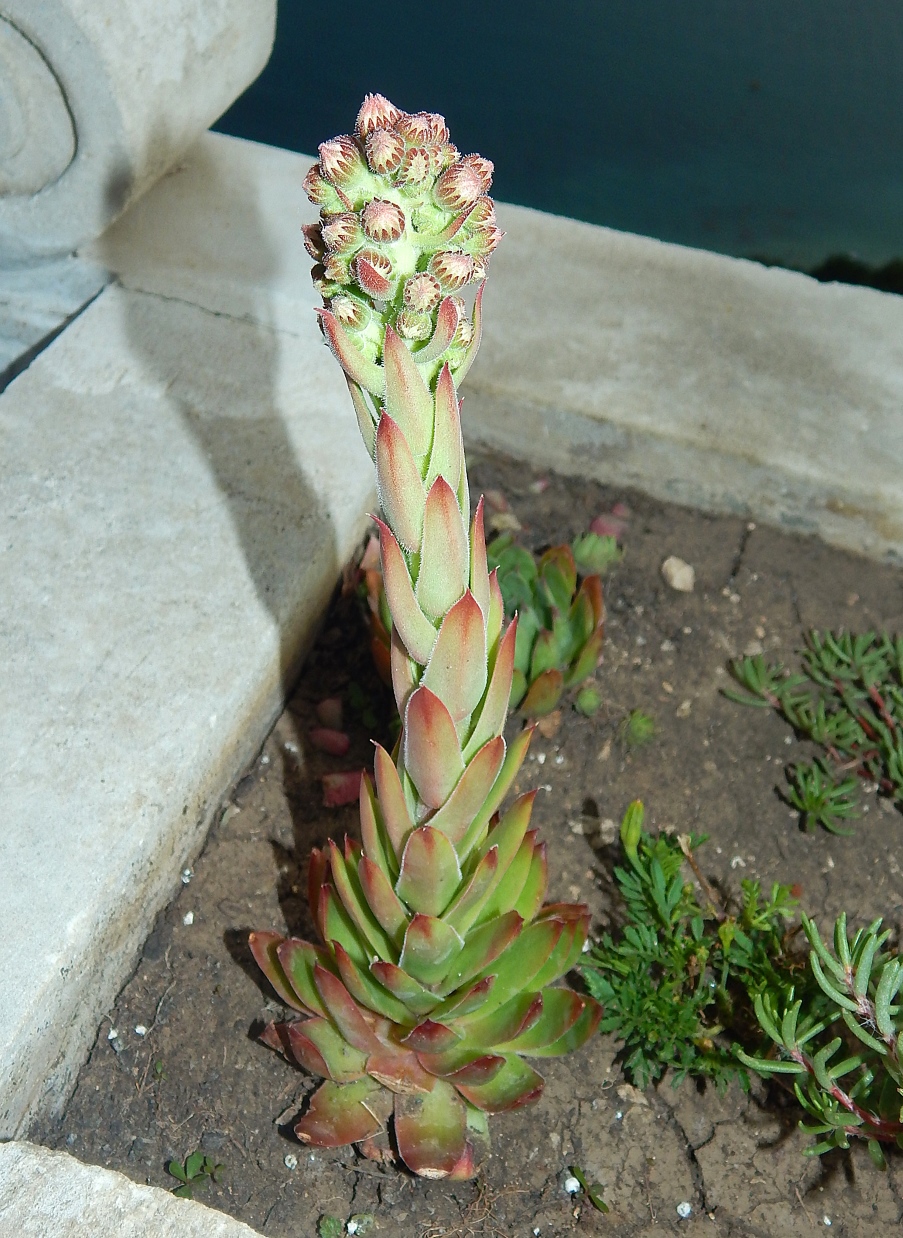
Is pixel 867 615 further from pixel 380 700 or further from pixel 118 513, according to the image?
pixel 118 513

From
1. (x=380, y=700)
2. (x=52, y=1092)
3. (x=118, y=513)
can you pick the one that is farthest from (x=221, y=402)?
(x=52, y=1092)

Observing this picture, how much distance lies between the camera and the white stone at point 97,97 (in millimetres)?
2885

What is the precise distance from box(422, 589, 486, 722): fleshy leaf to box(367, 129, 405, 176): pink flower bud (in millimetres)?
469

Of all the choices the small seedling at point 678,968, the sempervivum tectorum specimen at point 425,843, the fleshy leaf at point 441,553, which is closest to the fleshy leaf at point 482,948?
the sempervivum tectorum specimen at point 425,843

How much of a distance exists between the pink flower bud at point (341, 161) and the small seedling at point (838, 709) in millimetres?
1679

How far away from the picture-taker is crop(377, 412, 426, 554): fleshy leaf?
1.22 metres

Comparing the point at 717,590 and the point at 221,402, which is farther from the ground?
the point at 221,402

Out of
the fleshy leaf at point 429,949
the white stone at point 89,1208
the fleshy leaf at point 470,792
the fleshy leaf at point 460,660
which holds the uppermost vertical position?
the fleshy leaf at point 460,660

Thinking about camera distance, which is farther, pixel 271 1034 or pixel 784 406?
pixel 784 406

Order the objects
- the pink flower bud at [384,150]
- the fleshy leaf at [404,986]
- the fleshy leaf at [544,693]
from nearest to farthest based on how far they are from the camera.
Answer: the pink flower bud at [384,150]
the fleshy leaf at [404,986]
the fleshy leaf at [544,693]

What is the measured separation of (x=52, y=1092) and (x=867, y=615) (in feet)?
6.84

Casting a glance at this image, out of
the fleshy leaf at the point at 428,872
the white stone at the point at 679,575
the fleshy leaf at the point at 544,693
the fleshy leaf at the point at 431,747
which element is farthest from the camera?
the white stone at the point at 679,575

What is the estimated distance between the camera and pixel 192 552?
97.8 inches

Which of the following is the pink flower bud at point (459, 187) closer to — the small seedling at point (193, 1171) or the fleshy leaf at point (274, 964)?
the fleshy leaf at point (274, 964)
